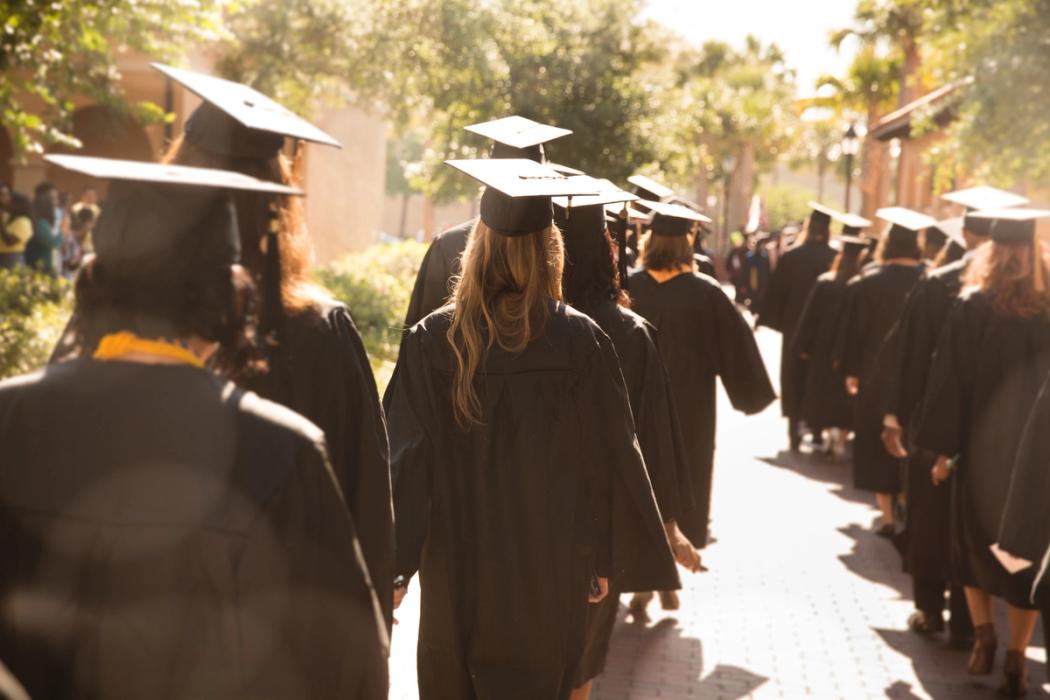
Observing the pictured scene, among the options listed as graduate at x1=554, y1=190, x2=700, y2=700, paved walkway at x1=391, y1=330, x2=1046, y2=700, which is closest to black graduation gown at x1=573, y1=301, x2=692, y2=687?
graduate at x1=554, y1=190, x2=700, y2=700

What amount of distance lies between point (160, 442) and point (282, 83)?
2031 centimetres

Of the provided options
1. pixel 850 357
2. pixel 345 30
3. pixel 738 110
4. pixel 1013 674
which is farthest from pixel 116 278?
pixel 738 110

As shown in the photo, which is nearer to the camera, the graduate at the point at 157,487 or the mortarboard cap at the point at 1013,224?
the graduate at the point at 157,487

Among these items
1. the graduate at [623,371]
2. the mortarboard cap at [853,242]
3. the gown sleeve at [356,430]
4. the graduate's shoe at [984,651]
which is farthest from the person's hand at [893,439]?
the gown sleeve at [356,430]

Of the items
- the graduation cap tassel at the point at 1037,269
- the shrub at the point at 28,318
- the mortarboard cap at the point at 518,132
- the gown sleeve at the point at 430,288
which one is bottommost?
the shrub at the point at 28,318

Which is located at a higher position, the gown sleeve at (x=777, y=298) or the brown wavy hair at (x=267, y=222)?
the brown wavy hair at (x=267, y=222)

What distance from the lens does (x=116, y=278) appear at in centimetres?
212

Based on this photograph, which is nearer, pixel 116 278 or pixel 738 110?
pixel 116 278

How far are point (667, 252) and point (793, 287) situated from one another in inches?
253

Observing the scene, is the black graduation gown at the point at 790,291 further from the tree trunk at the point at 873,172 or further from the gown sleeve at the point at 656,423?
the tree trunk at the point at 873,172

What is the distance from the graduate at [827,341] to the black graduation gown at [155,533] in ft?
31.0

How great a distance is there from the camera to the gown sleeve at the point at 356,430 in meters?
2.98

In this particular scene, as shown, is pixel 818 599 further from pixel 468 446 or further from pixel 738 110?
pixel 738 110

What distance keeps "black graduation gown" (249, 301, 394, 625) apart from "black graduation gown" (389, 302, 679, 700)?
108 centimetres
